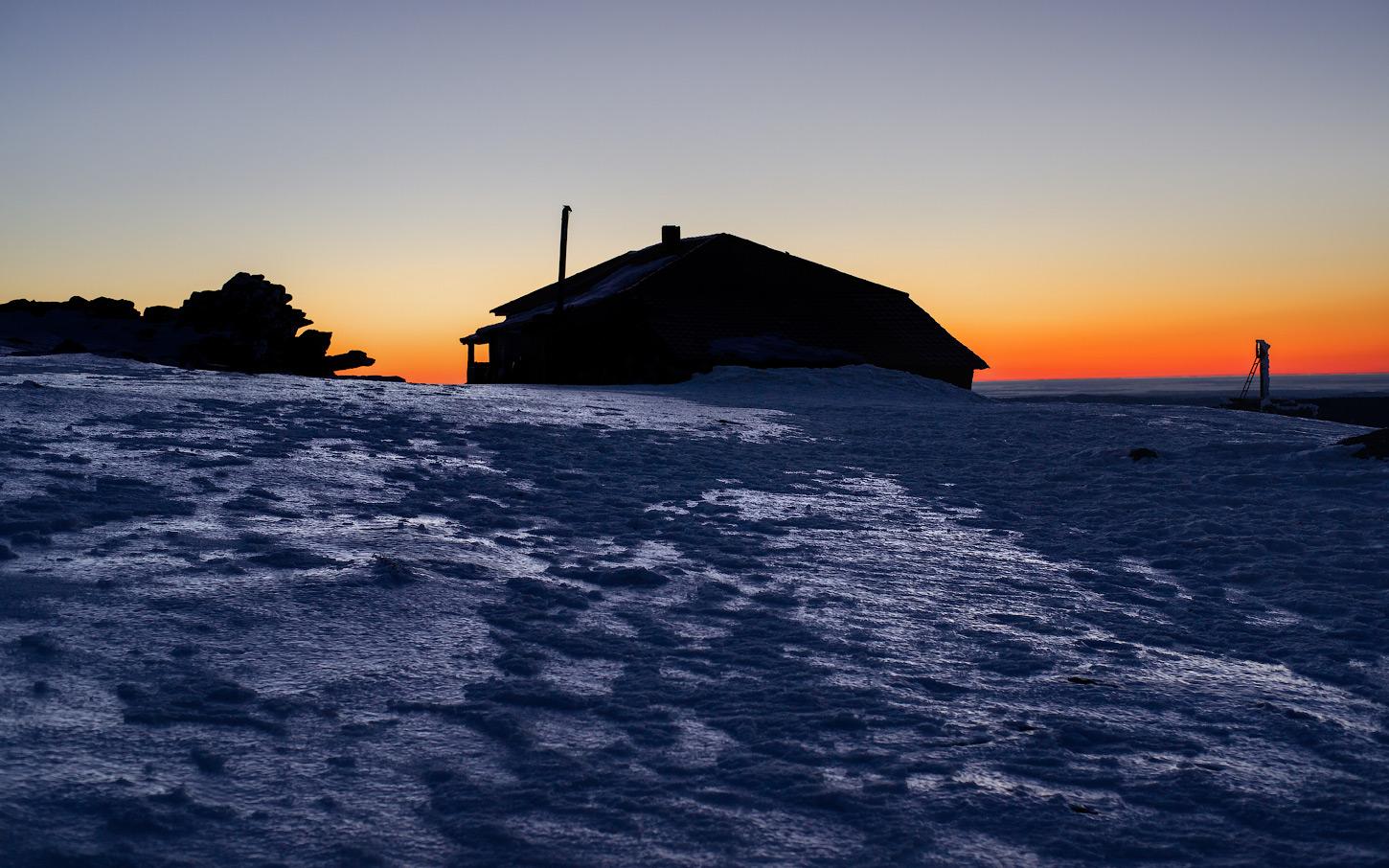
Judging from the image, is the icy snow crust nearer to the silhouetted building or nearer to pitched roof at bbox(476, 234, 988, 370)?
the silhouetted building

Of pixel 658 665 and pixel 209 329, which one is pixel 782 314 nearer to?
pixel 209 329

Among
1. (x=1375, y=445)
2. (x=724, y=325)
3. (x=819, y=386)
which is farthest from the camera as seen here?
(x=724, y=325)

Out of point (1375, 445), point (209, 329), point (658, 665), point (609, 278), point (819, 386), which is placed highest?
point (609, 278)

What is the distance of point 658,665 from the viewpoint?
3.91 m

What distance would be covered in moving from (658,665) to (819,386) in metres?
21.9

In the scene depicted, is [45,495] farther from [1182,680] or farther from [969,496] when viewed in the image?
[969,496]

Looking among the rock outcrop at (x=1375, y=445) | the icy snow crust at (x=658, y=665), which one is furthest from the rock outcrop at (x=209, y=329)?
the rock outcrop at (x=1375, y=445)

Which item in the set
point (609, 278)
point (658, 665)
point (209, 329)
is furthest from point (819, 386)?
point (209, 329)

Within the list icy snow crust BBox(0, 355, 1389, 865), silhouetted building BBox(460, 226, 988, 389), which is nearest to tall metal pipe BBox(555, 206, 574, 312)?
silhouetted building BBox(460, 226, 988, 389)

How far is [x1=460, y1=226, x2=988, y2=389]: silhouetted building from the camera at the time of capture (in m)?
28.3

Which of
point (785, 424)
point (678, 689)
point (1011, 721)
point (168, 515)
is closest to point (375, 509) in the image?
point (168, 515)

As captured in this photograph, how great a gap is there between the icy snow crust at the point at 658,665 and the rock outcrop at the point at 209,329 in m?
28.0

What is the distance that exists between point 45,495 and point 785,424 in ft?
31.3

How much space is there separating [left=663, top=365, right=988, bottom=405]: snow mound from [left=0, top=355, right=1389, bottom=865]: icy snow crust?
13.1 meters
